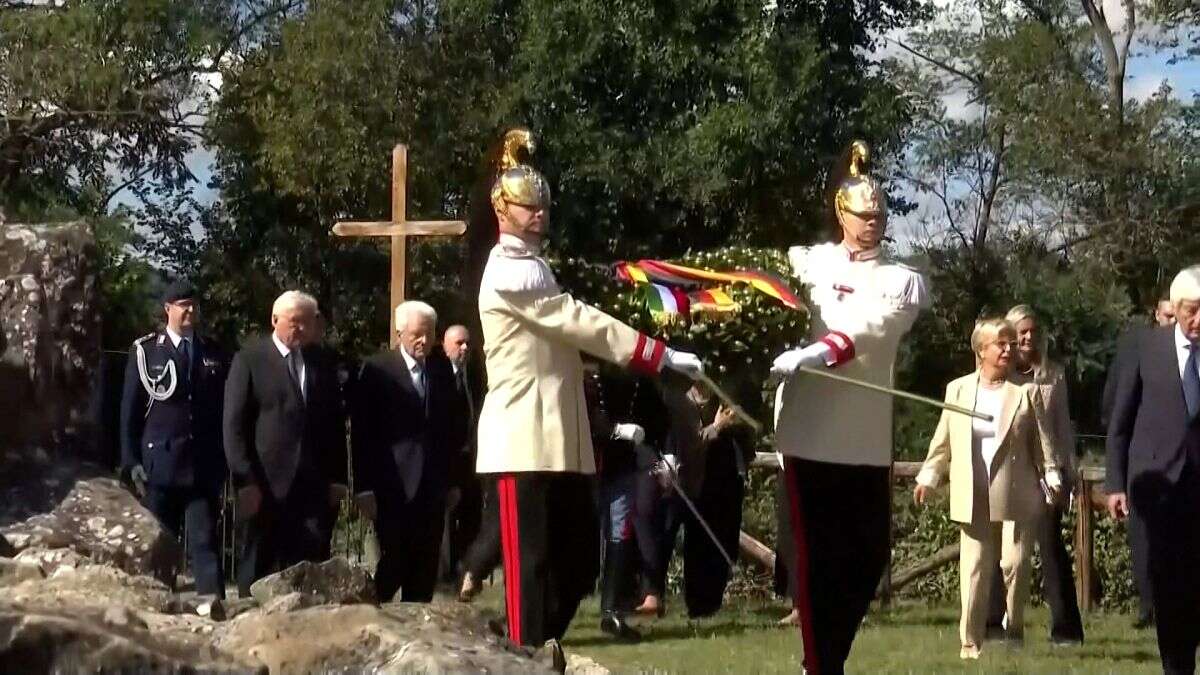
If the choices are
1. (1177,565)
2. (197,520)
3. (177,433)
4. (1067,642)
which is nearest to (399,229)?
(177,433)

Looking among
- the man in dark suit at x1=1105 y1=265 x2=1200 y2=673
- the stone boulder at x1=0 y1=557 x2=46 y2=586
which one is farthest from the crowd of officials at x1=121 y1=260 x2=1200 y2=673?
the stone boulder at x1=0 y1=557 x2=46 y2=586

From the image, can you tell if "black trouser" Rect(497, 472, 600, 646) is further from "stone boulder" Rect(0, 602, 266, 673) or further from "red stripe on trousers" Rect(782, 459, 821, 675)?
"stone boulder" Rect(0, 602, 266, 673)

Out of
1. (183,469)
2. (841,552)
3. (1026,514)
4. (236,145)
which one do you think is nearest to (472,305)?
(183,469)

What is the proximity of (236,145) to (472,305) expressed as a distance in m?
15.1

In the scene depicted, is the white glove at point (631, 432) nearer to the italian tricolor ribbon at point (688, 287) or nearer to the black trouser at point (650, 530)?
the italian tricolor ribbon at point (688, 287)

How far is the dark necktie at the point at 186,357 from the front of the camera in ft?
33.1

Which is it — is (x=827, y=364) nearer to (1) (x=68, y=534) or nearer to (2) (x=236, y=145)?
(1) (x=68, y=534)

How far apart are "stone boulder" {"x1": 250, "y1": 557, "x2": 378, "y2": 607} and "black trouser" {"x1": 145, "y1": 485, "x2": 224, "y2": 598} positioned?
216 cm

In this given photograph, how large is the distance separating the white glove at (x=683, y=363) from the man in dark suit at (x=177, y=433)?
12.0ft

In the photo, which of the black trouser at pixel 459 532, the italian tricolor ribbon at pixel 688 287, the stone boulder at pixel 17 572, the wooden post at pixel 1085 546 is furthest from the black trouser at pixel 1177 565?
the wooden post at pixel 1085 546

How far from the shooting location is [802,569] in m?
7.62

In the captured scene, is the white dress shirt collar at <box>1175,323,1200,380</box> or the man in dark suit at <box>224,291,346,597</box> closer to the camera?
the white dress shirt collar at <box>1175,323,1200,380</box>

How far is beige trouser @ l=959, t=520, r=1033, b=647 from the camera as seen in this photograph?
1025 centimetres

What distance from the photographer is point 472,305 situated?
9.31 m
